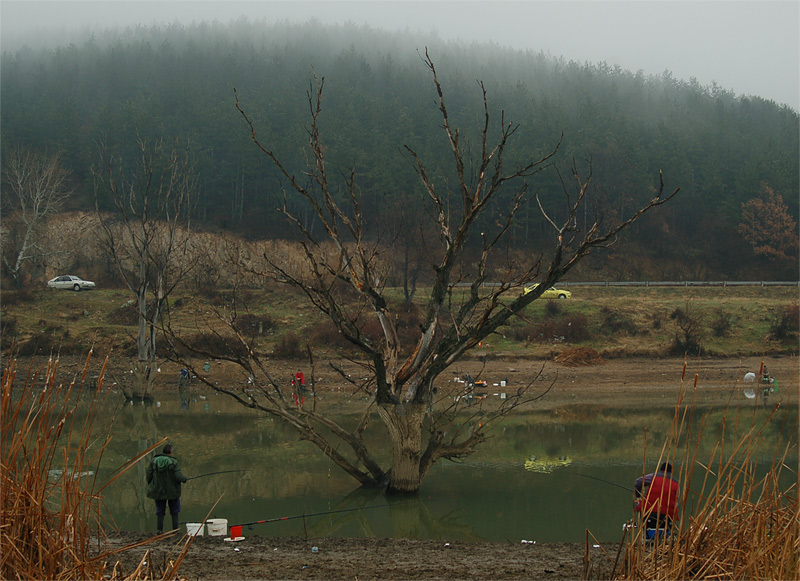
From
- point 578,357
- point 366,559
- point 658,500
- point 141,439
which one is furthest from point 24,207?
point 658,500

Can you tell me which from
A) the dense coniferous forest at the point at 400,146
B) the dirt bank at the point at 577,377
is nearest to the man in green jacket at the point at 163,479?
the dirt bank at the point at 577,377

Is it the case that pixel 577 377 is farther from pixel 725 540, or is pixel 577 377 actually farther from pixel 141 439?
pixel 725 540

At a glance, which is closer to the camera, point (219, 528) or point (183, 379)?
point (219, 528)

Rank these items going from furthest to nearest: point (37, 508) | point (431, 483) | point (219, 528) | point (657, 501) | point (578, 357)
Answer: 1. point (578, 357)
2. point (431, 483)
3. point (219, 528)
4. point (657, 501)
5. point (37, 508)

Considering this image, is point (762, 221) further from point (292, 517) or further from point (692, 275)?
point (292, 517)

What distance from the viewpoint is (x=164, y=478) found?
361 inches

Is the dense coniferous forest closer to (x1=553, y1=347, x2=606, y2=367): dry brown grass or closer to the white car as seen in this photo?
the white car

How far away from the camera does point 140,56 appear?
99.5 meters

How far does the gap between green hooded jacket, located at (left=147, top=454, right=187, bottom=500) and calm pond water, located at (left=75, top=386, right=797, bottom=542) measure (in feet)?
2.39

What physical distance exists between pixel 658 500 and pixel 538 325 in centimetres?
2817

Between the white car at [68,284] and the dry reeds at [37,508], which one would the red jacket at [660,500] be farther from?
the white car at [68,284]

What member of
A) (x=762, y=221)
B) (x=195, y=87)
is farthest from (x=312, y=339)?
(x=195, y=87)

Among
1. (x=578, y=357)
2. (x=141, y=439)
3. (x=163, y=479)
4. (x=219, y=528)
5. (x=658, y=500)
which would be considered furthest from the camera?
(x=578, y=357)

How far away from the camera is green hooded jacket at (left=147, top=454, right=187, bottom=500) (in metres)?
9.12
